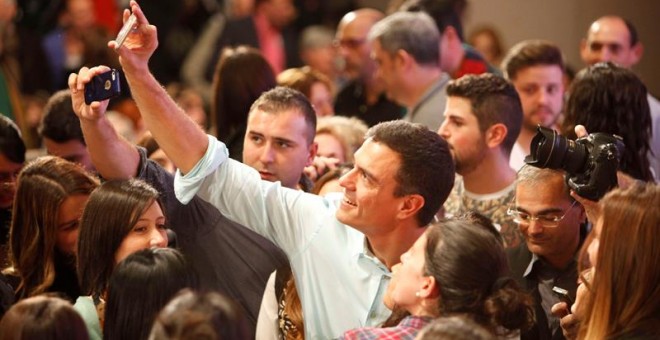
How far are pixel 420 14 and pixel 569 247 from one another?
2.27 meters

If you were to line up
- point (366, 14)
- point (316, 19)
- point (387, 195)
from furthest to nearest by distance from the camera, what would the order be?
point (316, 19) < point (366, 14) < point (387, 195)

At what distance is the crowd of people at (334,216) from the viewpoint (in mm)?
2932

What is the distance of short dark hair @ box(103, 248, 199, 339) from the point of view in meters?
2.94

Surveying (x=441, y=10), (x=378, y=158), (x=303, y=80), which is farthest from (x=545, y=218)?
(x=441, y=10)

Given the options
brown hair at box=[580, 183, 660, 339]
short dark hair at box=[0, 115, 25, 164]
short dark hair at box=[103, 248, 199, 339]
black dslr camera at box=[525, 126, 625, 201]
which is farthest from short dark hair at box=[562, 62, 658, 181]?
short dark hair at box=[0, 115, 25, 164]

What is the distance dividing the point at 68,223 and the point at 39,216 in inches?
3.5

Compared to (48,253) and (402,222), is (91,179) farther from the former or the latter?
(402,222)

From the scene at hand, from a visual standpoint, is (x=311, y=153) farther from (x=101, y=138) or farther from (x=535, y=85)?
(x=535, y=85)

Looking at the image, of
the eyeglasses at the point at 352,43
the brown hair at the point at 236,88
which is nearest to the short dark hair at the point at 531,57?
the brown hair at the point at 236,88

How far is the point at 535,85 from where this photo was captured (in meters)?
5.45

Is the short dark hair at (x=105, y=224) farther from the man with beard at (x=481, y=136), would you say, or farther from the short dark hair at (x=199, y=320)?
the man with beard at (x=481, y=136)

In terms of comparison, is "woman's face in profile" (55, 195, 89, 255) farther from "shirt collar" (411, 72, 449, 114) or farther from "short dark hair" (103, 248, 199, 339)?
"shirt collar" (411, 72, 449, 114)

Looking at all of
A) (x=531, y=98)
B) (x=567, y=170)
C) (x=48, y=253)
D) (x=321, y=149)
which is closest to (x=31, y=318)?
(x=48, y=253)

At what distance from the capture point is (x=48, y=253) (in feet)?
12.3
